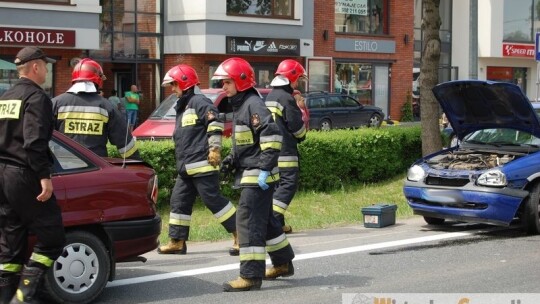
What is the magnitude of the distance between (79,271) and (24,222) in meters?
0.68

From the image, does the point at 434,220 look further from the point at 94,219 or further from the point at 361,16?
the point at 361,16

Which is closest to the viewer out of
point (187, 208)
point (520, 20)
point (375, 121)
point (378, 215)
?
point (187, 208)

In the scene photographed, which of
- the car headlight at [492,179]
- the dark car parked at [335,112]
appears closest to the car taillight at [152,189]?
the car headlight at [492,179]

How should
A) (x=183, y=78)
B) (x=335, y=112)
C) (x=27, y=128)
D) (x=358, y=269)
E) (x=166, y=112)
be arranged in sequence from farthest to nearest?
(x=335, y=112) < (x=166, y=112) < (x=183, y=78) < (x=358, y=269) < (x=27, y=128)

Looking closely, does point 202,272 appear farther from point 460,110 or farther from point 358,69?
point 358,69

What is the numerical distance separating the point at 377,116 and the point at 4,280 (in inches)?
986

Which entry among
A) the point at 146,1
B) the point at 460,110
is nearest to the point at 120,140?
the point at 460,110

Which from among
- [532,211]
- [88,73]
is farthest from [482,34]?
[88,73]

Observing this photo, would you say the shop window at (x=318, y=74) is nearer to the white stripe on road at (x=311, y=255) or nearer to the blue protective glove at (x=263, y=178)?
the white stripe on road at (x=311, y=255)

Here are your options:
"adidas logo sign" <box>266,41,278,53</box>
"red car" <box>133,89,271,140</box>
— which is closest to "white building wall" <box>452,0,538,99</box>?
"adidas logo sign" <box>266,41,278,53</box>

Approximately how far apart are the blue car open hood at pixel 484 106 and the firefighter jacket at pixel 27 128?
6007 millimetres

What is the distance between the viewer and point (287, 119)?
9.87 meters

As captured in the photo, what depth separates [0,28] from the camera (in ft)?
77.6

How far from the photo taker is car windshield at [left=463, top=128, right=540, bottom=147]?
1114 cm
